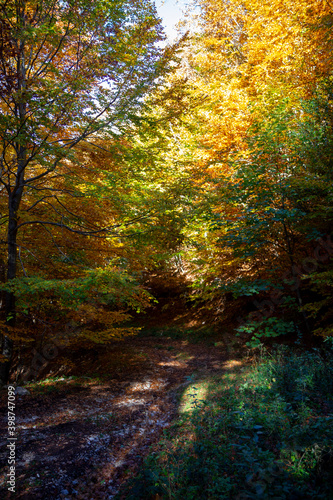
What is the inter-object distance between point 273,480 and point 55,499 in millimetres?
2510

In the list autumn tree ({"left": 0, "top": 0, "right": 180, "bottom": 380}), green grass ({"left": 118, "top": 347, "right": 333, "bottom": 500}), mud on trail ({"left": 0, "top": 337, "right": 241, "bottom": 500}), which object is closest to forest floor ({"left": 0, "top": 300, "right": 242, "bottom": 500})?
mud on trail ({"left": 0, "top": 337, "right": 241, "bottom": 500})

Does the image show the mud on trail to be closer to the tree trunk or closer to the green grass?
the green grass

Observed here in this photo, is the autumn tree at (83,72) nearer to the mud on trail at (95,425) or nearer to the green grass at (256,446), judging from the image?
the mud on trail at (95,425)

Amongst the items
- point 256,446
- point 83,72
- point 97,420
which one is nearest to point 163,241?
point 97,420

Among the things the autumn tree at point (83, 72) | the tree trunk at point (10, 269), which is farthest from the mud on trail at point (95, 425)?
the autumn tree at point (83, 72)

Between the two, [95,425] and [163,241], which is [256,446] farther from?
[163,241]

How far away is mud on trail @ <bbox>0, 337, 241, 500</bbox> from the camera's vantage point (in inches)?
140

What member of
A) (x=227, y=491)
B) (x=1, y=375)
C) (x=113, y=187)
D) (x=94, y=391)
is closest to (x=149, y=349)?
(x=94, y=391)

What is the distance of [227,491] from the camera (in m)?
2.63

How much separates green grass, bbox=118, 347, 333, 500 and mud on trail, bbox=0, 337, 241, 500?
0.50m

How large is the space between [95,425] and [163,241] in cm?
416

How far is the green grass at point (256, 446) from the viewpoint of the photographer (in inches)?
101

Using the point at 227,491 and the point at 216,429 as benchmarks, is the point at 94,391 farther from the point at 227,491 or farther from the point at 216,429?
the point at 227,491

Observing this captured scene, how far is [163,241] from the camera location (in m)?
7.13
